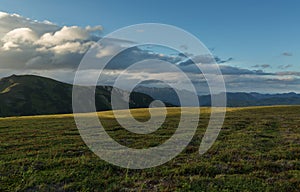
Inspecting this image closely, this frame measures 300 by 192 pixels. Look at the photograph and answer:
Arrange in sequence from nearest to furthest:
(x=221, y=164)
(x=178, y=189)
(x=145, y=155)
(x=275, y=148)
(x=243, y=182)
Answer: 1. (x=178, y=189)
2. (x=243, y=182)
3. (x=221, y=164)
4. (x=145, y=155)
5. (x=275, y=148)

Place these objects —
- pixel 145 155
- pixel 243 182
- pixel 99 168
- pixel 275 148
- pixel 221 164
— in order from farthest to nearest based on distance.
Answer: pixel 275 148 < pixel 145 155 < pixel 221 164 < pixel 99 168 < pixel 243 182

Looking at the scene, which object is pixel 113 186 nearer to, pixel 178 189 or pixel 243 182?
pixel 178 189

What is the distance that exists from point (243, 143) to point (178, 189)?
624 inches

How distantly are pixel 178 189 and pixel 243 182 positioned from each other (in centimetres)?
389

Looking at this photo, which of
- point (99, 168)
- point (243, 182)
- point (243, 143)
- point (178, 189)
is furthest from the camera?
point (243, 143)

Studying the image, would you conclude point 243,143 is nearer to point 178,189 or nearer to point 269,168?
point 269,168

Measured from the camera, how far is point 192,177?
16.7 metres

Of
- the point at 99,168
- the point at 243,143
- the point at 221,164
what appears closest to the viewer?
Answer: the point at 99,168

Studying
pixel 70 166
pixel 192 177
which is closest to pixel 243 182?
pixel 192 177

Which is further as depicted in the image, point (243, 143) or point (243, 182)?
point (243, 143)

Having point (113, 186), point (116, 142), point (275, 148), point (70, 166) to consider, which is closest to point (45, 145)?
point (116, 142)

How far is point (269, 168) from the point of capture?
19.2 m

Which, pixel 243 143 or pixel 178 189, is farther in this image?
pixel 243 143

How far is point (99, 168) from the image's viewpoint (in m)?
18.8
